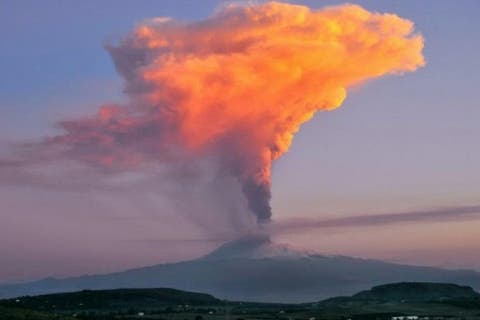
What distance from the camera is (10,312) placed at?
628ft

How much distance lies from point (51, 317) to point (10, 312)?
10796 millimetres

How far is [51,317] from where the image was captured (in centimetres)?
18900
